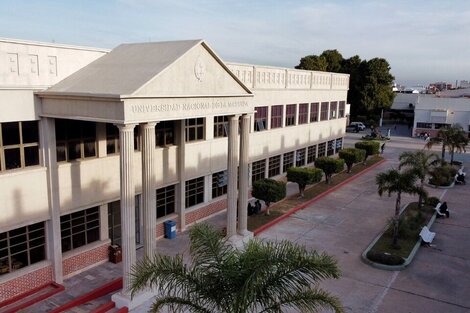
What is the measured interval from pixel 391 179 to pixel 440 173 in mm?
11679

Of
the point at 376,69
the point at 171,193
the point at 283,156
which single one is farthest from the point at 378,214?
the point at 376,69

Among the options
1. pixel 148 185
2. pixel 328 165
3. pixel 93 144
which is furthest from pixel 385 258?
pixel 328 165

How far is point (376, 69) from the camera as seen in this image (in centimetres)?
6288

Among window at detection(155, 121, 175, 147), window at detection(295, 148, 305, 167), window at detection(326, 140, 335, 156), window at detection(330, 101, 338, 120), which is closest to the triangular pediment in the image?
window at detection(155, 121, 175, 147)

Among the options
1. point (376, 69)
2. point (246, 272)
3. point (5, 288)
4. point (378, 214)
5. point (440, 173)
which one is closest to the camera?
point (246, 272)

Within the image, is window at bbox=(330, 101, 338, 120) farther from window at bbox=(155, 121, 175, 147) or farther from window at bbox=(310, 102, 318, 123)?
window at bbox=(155, 121, 175, 147)

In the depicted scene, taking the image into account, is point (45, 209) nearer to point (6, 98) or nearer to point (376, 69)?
point (6, 98)

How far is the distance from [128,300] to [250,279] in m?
6.29

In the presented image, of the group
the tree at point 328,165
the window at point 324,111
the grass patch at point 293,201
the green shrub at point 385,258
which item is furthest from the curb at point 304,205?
the window at point 324,111

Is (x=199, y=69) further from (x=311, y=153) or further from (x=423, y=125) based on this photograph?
(x=423, y=125)

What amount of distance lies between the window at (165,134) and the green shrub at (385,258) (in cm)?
944

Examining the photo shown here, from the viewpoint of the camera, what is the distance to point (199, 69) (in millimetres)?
14445

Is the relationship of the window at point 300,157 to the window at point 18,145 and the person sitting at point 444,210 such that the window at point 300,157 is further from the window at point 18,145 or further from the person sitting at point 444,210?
the window at point 18,145

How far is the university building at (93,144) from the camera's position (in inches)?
486
